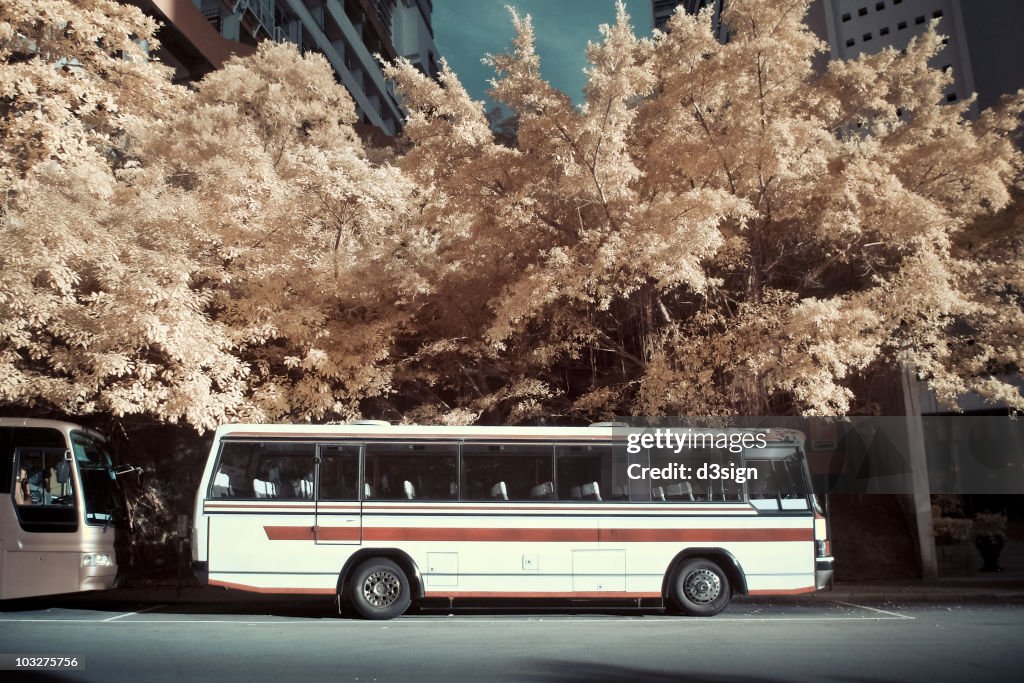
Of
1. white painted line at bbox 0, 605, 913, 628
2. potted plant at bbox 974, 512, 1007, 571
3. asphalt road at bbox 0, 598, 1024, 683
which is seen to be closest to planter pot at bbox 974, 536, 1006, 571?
potted plant at bbox 974, 512, 1007, 571

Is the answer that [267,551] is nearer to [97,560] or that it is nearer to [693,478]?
[97,560]

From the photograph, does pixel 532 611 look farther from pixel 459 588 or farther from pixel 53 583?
pixel 53 583

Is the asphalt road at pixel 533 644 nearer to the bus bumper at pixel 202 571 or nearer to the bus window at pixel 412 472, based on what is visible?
the bus bumper at pixel 202 571

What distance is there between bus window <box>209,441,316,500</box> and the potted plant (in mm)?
13706

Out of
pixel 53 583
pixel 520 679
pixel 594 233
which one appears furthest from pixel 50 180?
Result: pixel 520 679

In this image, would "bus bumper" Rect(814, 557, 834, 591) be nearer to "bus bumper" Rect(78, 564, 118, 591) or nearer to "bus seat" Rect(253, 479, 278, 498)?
"bus seat" Rect(253, 479, 278, 498)

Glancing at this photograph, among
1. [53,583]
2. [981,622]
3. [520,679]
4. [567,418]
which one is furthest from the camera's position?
[567,418]

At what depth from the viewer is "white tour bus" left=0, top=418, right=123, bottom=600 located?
480 inches

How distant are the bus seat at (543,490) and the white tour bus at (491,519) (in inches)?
1.1

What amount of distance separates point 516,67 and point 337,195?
4.52 m

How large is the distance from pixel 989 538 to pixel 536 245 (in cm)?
1123

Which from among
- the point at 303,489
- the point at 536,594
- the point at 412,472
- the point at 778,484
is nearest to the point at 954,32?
the point at 778,484

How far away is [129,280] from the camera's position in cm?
1228

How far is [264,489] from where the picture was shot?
11430mm
